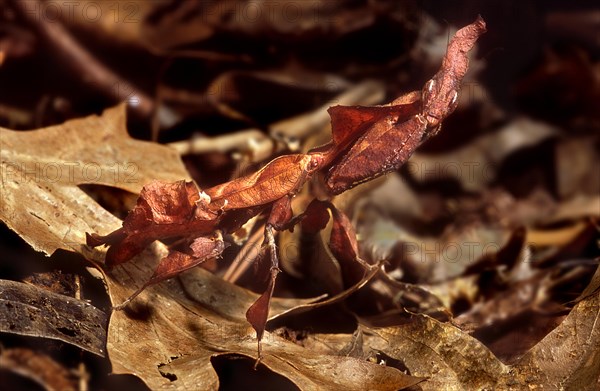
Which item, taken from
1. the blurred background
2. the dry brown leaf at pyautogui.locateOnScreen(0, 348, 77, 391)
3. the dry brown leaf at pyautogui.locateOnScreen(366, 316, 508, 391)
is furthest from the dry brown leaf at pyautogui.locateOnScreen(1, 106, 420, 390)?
the blurred background

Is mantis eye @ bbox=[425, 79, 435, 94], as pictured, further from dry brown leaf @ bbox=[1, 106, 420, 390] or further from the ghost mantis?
dry brown leaf @ bbox=[1, 106, 420, 390]

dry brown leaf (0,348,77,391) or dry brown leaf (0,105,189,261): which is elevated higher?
dry brown leaf (0,105,189,261)

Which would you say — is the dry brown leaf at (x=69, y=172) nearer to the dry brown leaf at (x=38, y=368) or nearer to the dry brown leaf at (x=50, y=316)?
the dry brown leaf at (x=50, y=316)

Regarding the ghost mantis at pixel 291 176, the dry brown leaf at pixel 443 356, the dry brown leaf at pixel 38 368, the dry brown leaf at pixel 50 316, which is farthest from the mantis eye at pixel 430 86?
the dry brown leaf at pixel 38 368

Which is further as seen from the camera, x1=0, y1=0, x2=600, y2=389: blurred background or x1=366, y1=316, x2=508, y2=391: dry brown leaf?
x1=0, y1=0, x2=600, y2=389: blurred background

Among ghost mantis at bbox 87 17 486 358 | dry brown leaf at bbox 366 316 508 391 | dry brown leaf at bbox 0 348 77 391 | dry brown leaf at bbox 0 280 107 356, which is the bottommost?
dry brown leaf at bbox 0 348 77 391

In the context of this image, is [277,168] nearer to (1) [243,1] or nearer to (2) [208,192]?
(2) [208,192]

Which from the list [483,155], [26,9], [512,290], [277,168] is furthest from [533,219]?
[26,9]

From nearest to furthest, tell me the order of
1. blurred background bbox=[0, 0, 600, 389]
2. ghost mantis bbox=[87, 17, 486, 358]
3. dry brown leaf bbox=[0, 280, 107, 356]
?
dry brown leaf bbox=[0, 280, 107, 356], ghost mantis bbox=[87, 17, 486, 358], blurred background bbox=[0, 0, 600, 389]

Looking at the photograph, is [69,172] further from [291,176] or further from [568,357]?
[568,357]
